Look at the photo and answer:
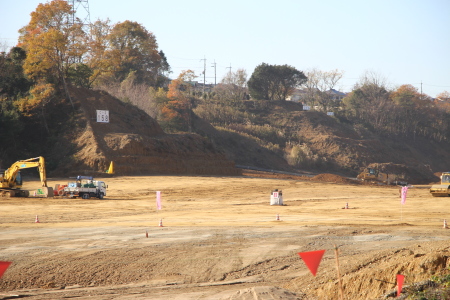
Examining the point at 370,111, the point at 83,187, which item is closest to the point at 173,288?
the point at 83,187

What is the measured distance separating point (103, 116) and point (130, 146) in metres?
6.74

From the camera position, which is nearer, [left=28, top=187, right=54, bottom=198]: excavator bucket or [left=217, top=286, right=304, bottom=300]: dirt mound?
[left=217, top=286, right=304, bottom=300]: dirt mound

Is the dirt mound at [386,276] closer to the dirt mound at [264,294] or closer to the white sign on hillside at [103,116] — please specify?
the dirt mound at [264,294]

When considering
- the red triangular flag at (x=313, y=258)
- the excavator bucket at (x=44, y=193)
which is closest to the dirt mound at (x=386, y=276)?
the red triangular flag at (x=313, y=258)

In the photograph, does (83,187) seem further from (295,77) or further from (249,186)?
(295,77)

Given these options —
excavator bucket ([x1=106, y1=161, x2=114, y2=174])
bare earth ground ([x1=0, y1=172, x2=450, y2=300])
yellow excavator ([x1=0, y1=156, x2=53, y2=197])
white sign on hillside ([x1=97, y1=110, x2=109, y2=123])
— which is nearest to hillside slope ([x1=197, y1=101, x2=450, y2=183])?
white sign on hillside ([x1=97, y1=110, x2=109, y2=123])

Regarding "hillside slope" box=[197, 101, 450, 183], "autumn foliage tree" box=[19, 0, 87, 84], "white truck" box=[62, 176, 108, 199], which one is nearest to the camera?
"white truck" box=[62, 176, 108, 199]

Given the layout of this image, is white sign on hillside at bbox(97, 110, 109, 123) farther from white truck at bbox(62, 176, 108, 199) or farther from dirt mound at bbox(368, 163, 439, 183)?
dirt mound at bbox(368, 163, 439, 183)

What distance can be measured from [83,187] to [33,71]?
28082 mm

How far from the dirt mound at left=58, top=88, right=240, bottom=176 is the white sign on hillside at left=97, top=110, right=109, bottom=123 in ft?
1.91

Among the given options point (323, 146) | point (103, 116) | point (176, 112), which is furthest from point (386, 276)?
point (323, 146)

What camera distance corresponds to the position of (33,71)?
57688 mm

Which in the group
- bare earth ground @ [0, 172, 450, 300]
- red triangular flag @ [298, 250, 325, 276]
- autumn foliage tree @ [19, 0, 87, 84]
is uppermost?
autumn foliage tree @ [19, 0, 87, 84]

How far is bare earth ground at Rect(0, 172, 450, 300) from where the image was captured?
1083 centimetres
